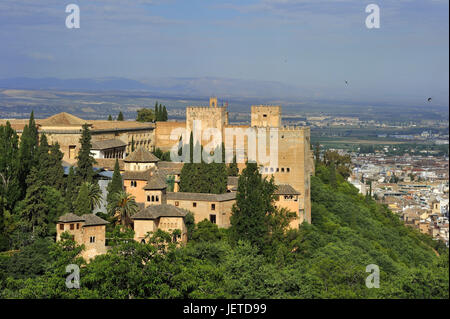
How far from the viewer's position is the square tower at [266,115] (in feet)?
164

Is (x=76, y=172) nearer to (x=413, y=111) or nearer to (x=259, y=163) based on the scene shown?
(x=259, y=163)

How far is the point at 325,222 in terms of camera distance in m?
46.4

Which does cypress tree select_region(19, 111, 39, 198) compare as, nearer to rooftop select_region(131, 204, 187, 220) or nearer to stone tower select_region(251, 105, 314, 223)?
rooftop select_region(131, 204, 187, 220)

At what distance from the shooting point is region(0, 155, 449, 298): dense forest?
2417 centimetres

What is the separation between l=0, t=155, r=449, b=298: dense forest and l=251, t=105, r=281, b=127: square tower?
24.9ft

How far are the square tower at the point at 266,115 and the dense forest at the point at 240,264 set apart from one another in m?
7.58

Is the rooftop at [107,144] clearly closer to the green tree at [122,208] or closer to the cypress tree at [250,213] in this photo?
the green tree at [122,208]

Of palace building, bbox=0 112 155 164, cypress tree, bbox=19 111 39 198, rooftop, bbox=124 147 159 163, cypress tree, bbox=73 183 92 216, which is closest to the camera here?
cypress tree, bbox=73 183 92 216

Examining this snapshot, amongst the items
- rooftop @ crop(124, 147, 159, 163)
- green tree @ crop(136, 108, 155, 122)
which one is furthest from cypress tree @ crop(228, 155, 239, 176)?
green tree @ crop(136, 108, 155, 122)

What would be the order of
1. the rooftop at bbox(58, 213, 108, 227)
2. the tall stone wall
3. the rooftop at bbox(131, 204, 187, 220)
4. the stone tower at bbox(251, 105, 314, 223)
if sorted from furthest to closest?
1. the tall stone wall
2. the stone tower at bbox(251, 105, 314, 223)
3. the rooftop at bbox(131, 204, 187, 220)
4. the rooftop at bbox(58, 213, 108, 227)

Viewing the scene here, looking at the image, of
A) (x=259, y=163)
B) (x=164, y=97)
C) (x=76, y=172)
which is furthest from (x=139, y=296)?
(x=164, y=97)

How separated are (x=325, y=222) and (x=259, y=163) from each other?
249 inches

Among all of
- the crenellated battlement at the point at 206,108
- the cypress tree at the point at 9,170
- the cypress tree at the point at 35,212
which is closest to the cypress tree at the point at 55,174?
the cypress tree at the point at 9,170

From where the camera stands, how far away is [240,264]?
99.7 ft
